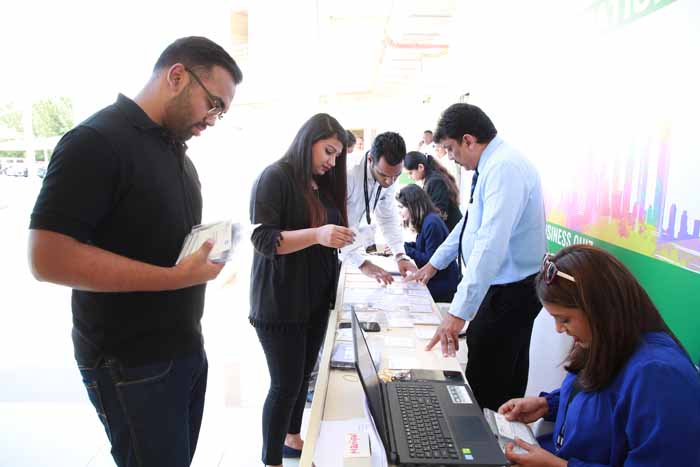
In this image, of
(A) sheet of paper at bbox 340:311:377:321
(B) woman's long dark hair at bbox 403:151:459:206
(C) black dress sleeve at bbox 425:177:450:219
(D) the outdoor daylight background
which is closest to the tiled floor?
(D) the outdoor daylight background

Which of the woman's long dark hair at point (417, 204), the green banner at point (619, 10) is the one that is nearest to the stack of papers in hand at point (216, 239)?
the green banner at point (619, 10)

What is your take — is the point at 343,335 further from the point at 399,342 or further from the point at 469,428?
the point at 469,428

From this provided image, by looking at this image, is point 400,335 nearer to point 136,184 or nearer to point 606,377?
point 606,377

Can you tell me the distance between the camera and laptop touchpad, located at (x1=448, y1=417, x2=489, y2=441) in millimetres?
955

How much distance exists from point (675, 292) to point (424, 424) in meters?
0.90

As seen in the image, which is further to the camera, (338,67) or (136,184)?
(338,67)

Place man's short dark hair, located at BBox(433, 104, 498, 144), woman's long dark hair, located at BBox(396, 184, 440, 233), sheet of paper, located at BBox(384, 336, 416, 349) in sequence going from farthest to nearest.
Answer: woman's long dark hair, located at BBox(396, 184, 440, 233) < man's short dark hair, located at BBox(433, 104, 498, 144) < sheet of paper, located at BBox(384, 336, 416, 349)

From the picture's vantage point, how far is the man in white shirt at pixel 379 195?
2270 mm

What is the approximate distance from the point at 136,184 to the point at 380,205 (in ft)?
5.97

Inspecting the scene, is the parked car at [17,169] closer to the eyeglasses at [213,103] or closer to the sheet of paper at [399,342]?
the eyeglasses at [213,103]

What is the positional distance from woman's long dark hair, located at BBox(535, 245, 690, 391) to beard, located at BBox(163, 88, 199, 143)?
1.00 m

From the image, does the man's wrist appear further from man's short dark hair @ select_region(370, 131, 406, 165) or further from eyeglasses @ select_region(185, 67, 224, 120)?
eyeglasses @ select_region(185, 67, 224, 120)

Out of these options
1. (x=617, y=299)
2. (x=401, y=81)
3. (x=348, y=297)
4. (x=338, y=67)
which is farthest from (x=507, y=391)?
(x=401, y=81)

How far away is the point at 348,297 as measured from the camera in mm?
2100
